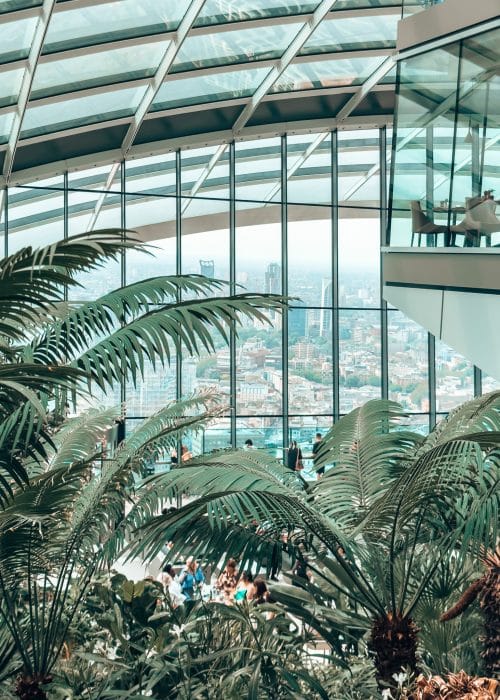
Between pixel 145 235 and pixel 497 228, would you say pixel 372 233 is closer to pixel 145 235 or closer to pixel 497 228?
pixel 145 235

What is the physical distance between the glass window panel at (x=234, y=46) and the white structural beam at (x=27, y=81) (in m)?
2.38

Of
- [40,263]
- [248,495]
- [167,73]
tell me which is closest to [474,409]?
[248,495]

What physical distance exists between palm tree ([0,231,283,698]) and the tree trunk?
6.00ft

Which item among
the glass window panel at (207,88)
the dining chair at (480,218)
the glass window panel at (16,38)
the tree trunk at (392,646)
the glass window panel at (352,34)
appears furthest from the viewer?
the glass window panel at (207,88)

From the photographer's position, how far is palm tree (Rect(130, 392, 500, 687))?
540 cm

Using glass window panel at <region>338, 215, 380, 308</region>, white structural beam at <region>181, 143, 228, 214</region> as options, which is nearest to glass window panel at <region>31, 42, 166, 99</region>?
white structural beam at <region>181, 143, 228, 214</region>

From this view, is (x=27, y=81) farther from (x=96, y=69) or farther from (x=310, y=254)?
(x=310, y=254)

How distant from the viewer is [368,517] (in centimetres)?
576

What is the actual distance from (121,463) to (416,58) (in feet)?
19.6

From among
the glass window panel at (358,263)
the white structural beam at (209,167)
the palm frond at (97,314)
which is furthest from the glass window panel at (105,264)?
the palm frond at (97,314)

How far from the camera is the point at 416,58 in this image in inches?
383

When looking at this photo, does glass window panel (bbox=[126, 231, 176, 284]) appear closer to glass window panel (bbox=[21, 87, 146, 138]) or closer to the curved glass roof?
the curved glass roof

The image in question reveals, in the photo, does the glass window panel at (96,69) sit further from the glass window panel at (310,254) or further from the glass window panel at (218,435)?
the glass window panel at (218,435)

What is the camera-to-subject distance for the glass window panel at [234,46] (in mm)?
13242
